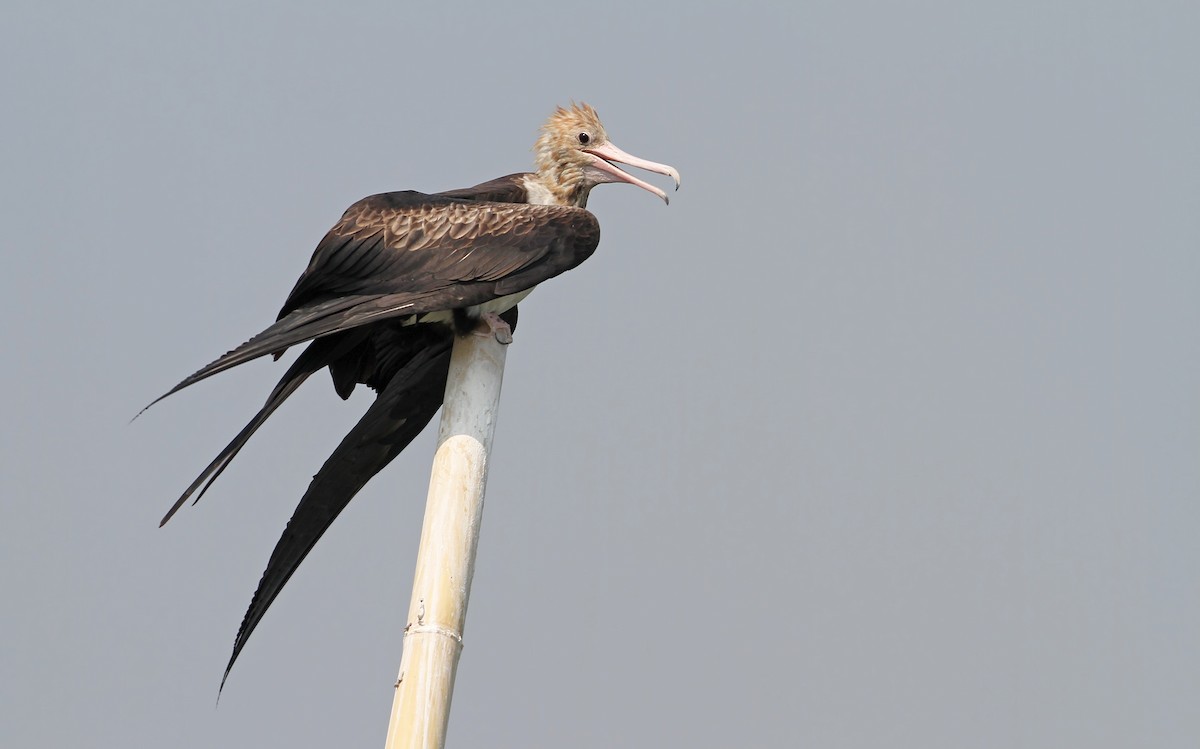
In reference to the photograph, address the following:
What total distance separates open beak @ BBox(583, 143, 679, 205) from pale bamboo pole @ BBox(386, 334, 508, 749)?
244cm

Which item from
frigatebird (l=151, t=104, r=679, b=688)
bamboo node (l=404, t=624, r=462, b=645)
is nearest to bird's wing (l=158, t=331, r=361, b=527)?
frigatebird (l=151, t=104, r=679, b=688)

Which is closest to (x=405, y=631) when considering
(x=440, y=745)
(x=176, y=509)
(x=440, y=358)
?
(x=440, y=745)

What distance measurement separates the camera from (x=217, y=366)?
24.9ft

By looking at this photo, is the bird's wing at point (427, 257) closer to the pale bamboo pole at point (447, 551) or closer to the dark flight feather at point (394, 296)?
the dark flight feather at point (394, 296)

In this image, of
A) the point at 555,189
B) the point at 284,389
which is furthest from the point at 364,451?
the point at 555,189

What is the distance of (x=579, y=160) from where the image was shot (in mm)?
10148

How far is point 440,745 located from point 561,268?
3175mm

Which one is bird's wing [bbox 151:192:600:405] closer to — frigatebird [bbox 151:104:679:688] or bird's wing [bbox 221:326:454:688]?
frigatebird [bbox 151:104:679:688]

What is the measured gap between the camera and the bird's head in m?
10.1

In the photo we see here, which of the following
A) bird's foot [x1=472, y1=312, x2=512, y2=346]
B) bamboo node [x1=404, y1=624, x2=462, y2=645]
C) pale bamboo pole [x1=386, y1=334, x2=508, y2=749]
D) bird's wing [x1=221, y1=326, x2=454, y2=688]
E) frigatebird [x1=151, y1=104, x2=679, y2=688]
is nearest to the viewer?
pale bamboo pole [x1=386, y1=334, x2=508, y2=749]

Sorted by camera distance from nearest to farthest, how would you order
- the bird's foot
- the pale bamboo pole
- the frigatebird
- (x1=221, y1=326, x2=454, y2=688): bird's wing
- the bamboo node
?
the pale bamboo pole → the bamboo node → the bird's foot → the frigatebird → (x1=221, y1=326, x2=454, y2=688): bird's wing

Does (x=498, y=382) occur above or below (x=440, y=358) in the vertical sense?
below

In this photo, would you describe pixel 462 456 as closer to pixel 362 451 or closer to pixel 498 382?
pixel 498 382

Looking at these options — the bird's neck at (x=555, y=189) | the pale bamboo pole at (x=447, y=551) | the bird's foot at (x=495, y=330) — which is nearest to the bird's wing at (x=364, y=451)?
the bird's foot at (x=495, y=330)
